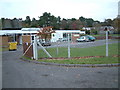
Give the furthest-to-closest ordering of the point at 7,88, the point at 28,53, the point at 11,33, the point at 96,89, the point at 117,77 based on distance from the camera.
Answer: the point at 11,33 < the point at 28,53 < the point at 117,77 < the point at 7,88 < the point at 96,89

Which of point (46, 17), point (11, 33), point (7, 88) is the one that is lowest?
point (7, 88)

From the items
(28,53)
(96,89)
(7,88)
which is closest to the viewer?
(96,89)

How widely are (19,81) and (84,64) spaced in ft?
14.5

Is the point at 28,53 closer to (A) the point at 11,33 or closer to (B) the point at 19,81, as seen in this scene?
(B) the point at 19,81

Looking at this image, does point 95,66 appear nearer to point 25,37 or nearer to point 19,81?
point 19,81

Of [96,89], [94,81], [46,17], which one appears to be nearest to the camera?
[96,89]

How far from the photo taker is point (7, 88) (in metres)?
6.27

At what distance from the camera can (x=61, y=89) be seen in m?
5.93

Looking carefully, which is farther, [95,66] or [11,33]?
[11,33]

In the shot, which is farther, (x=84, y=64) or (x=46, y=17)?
(x=46, y=17)

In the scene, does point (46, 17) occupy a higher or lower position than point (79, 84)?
higher

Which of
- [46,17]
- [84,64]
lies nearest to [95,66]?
[84,64]

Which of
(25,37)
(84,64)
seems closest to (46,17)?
(25,37)

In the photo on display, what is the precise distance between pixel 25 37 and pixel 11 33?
131 inches
